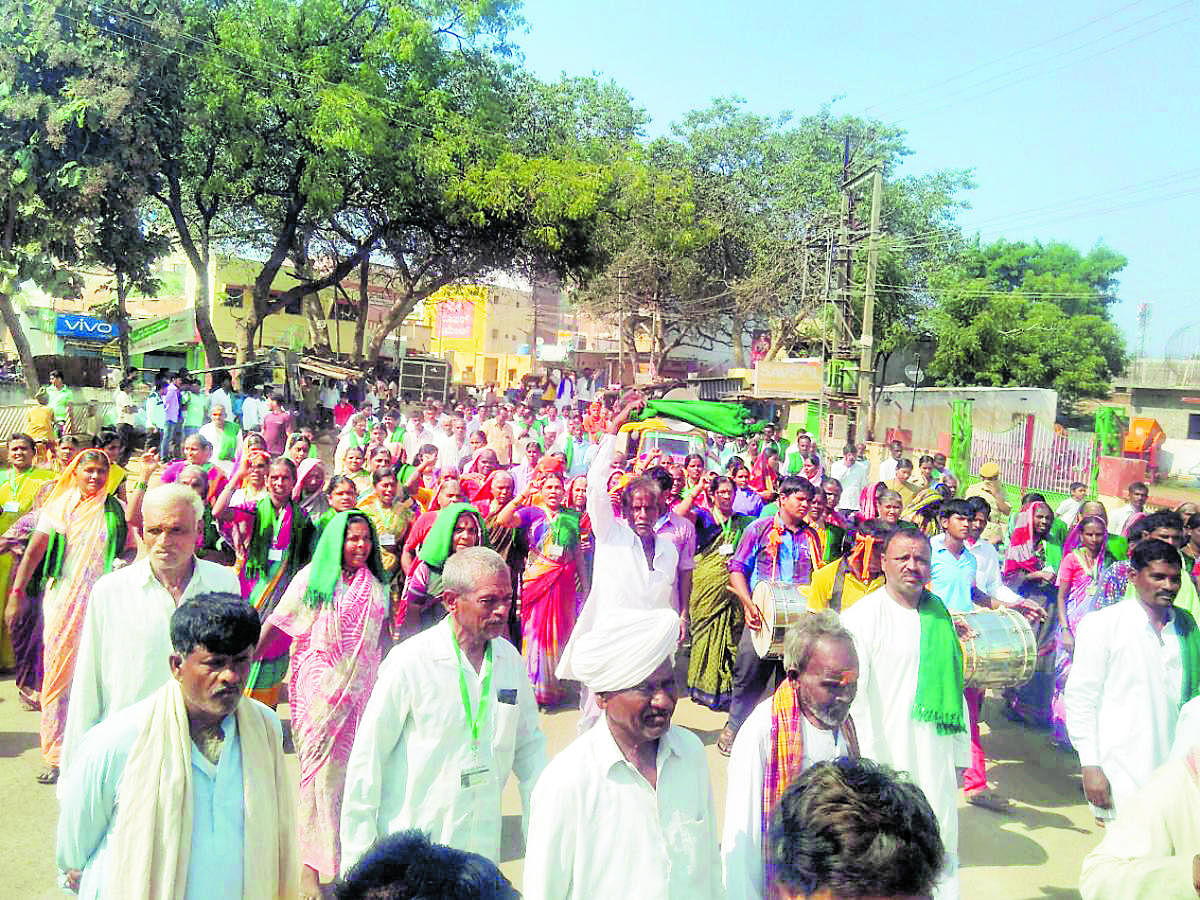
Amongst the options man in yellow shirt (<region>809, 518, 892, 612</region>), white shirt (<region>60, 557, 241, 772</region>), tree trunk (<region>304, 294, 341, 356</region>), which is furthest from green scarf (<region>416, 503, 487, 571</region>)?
tree trunk (<region>304, 294, 341, 356</region>)

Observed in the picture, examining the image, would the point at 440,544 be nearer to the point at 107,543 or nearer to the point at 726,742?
the point at 107,543

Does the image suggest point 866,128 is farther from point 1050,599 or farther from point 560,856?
point 560,856

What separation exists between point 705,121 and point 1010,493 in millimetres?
26914

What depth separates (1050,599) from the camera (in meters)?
6.93

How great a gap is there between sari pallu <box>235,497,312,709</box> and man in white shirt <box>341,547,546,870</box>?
2503mm

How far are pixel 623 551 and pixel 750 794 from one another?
2.42 m

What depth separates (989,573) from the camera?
6078mm

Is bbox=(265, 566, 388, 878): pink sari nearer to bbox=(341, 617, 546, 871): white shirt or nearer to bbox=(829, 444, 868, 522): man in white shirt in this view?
bbox=(341, 617, 546, 871): white shirt

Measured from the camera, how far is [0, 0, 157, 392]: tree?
16812mm

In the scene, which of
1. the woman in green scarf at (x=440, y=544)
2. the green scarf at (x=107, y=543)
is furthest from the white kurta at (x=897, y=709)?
the green scarf at (x=107, y=543)

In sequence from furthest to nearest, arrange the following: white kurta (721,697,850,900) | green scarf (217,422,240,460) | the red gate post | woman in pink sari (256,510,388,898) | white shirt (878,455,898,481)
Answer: the red gate post < white shirt (878,455,898,481) < green scarf (217,422,240,460) < woman in pink sari (256,510,388,898) < white kurta (721,697,850,900)

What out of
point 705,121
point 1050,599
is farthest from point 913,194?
point 1050,599

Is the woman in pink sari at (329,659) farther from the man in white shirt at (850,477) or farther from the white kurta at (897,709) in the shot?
the man in white shirt at (850,477)

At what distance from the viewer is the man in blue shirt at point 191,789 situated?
7.98 ft
